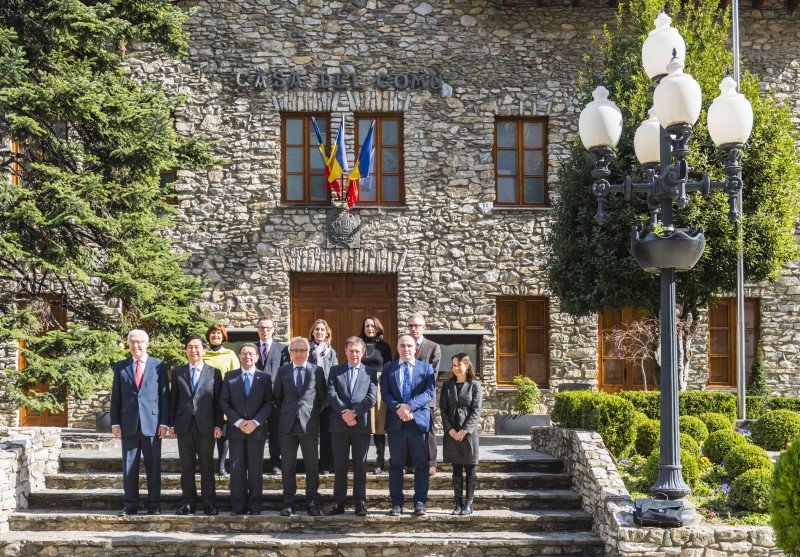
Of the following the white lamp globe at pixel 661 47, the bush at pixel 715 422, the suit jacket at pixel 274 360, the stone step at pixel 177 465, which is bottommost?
the stone step at pixel 177 465

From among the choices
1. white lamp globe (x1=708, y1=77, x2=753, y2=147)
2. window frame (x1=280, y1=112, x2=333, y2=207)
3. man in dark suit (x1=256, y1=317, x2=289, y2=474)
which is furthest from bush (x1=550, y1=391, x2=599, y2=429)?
window frame (x1=280, y1=112, x2=333, y2=207)

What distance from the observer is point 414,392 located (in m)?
10.1

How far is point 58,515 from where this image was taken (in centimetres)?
1011

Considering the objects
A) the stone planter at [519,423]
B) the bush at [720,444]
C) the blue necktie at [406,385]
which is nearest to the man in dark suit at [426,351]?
the blue necktie at [406,385]

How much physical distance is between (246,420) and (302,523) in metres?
1.14

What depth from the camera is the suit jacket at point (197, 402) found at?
32.9 ft

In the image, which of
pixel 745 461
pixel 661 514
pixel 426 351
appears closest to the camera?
pixel 661 514

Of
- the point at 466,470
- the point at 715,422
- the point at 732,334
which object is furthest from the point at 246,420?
the point at 732,334

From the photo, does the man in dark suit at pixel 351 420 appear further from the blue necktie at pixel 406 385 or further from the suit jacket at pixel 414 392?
the blue necktie at pixel 406 385

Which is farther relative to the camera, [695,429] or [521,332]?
[521,332]

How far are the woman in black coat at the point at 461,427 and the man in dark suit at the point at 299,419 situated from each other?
1.25 metres

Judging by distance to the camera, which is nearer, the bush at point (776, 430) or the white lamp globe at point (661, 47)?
the white lamp globe at point (661, 47)

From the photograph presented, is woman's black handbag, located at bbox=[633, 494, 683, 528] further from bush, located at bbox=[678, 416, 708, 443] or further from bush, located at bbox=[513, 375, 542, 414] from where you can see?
bush, located at bbox=[513, 375, 542, 414]

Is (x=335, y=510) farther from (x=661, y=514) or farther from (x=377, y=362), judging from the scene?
(x=661, y=514)
